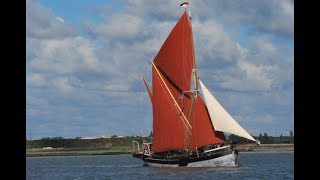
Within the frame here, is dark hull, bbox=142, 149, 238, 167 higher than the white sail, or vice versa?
the white sail

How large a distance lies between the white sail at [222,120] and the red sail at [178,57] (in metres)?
3.52

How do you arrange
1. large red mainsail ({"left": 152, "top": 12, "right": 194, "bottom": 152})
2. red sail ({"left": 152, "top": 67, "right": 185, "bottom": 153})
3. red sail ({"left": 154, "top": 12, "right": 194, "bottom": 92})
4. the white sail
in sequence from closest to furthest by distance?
the white sail, red sail ({"left": 152, "top": 67, "right": 185, "bottom": 153}), large red mainsail ({"left": 152, "top": 12, "right": 194, "bottom": 152}), red sail ({"left": 154, "top": 12, "right": 194, "bottom": 92})

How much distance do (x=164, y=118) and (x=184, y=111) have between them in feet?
8.77

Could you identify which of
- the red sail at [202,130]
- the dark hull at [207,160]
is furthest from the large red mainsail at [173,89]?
the dark hull at [207,160]

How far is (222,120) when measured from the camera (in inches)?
2761

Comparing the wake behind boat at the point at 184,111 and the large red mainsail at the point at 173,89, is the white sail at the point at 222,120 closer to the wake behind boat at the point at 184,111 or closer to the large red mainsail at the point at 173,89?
the wake behind boat at the point at 184,111

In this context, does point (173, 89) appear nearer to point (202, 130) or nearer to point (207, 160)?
point (202, 130)

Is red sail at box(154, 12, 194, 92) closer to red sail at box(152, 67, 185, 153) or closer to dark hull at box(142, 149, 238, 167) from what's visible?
red sail at box(152, 67, 185, 153)

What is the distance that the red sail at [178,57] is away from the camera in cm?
7244

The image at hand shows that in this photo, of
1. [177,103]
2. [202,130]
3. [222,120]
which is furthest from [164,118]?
[222,120]

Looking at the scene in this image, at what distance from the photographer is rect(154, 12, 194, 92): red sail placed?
72.4m

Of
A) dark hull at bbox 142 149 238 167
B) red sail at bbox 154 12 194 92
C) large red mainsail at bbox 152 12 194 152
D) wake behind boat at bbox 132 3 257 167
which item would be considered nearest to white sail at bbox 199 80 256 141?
wake behind boat at bbox 132 3 257 167
